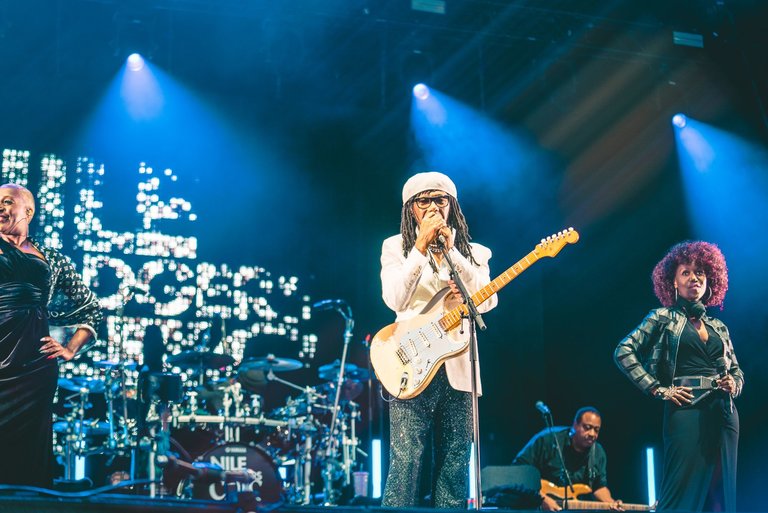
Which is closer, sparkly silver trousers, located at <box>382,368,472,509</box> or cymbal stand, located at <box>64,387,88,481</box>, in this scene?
sparkly silver trousers, located at <box>382,368,472,509</box>

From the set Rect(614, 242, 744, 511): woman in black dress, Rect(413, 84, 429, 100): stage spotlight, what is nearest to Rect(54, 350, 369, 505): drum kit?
Rect(413, 84, 429, 100): stage spotlight

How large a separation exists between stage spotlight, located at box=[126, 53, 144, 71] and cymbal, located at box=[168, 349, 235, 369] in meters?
3.52

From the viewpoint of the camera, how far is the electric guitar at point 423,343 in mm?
3861

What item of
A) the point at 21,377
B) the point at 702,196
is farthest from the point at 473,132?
the point at 21,377

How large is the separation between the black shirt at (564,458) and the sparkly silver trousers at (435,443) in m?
4.02

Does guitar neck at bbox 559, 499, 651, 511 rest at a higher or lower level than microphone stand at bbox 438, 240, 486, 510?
lower

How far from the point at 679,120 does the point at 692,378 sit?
6.08 m

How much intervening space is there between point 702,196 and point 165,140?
6536mm

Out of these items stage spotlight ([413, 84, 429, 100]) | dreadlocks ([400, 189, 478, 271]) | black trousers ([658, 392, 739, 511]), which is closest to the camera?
dreadlocks ([400, 189, 478, 271])

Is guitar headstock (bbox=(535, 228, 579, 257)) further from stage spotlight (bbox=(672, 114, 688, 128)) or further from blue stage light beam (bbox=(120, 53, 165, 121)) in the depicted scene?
stage spotlight (bbox=(672, 114, 688, 128))

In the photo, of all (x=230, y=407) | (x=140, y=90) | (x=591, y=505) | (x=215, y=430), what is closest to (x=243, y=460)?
(x=215, y=430)

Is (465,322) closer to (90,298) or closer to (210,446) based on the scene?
(90,298)

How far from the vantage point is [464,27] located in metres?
9.84

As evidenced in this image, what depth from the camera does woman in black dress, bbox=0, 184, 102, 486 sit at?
4.24 meters
